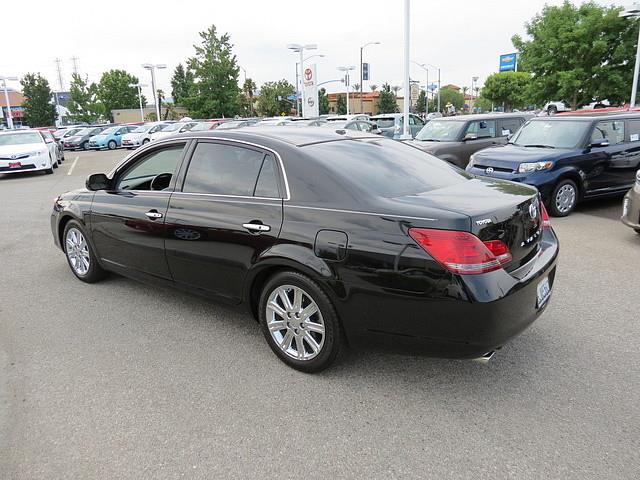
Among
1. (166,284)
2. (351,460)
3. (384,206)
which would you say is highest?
(384,206)

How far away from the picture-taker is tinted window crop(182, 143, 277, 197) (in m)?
3.76

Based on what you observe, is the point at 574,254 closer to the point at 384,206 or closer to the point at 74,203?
the point at 384,206

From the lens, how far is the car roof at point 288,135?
3814 millimetres

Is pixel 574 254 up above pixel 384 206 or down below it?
below

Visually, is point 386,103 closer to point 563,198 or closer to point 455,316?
point 563,198

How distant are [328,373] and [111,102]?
7379 centimetres

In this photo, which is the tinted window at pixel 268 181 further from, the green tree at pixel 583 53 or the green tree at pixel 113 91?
the green tree at pixel 113 91

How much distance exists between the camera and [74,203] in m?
5.35

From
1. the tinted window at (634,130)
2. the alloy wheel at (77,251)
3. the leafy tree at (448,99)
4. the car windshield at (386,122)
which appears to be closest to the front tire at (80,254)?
the alloy wheel at (77,251)

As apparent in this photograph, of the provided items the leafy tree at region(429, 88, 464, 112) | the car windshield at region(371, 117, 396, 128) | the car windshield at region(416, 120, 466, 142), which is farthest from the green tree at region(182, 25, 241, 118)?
the leafy tree at region(429, 88, 464, 112)

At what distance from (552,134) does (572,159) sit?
0.99 m

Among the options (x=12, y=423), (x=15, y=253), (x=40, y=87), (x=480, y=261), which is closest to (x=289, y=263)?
(x=480, y=261)

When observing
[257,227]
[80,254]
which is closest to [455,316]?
[257,227]

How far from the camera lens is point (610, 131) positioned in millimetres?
9008
